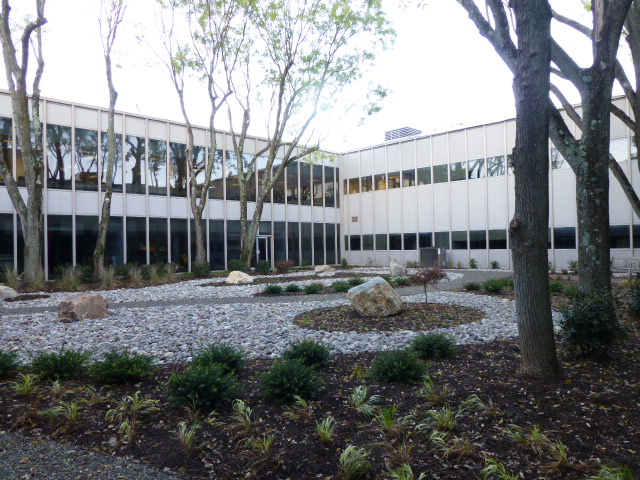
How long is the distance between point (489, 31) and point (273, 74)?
643 inches

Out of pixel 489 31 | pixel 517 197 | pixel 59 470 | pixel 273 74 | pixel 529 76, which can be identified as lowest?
pixel 59 470

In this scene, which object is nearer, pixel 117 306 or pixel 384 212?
pixel 117 306

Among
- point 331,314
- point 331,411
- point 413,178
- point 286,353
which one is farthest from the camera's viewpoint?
point 413,178

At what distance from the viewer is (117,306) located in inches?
482

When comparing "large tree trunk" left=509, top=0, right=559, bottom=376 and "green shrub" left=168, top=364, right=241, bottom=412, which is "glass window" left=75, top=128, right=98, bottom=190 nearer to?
"green shrub" left=168, top=364, right=241, bottom=412

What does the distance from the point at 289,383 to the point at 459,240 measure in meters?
25.1

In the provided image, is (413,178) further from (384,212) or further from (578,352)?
(578,352)

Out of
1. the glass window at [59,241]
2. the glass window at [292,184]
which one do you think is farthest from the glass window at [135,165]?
the glass window at [292,184]

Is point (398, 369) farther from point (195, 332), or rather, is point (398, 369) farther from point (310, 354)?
point (195, 332)

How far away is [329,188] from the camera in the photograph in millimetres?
33312

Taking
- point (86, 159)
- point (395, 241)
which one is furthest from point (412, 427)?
point (395, 241)

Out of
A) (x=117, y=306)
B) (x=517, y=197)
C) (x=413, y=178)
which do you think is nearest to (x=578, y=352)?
(x=517, y=197)

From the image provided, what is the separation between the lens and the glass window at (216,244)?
84.3 ft

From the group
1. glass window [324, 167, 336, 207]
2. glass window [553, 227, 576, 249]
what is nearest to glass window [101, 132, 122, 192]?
glass window [324, 167, 336, 207]
